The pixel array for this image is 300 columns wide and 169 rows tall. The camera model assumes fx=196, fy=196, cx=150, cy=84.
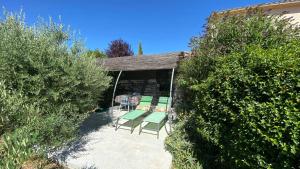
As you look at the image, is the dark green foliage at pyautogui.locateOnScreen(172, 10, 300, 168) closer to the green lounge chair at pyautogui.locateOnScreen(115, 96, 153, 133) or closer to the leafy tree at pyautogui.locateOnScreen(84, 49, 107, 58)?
the green lounge chair at pyautogui.locateOnScreen(115, 96, 153, 133)

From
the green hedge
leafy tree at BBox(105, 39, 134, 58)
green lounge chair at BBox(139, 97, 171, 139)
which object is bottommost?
green lounge chair at BBox(139, 97, 171, 139)

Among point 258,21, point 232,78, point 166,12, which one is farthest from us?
point 166,12

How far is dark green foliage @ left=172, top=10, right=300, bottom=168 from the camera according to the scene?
299 centimetres

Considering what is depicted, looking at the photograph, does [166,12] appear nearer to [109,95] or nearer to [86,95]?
[109,95]

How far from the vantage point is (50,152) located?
5.31 meters

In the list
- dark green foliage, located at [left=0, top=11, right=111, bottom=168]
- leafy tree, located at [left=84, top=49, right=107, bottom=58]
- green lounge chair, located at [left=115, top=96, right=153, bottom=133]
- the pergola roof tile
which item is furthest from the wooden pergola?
dark green foliage, located at [left=0, top=11, right=111, bottom=168]

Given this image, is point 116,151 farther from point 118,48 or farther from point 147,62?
point 118,48

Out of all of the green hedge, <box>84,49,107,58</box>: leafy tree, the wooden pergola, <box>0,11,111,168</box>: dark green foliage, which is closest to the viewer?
the green hedge

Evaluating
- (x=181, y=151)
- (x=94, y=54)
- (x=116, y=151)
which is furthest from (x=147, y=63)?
(x=181, y=151)

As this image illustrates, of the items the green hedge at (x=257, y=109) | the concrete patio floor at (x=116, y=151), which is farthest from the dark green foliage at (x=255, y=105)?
the concrete patio floor at (x=116, y=151)

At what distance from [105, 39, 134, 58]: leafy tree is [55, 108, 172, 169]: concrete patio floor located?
21608 millimetres

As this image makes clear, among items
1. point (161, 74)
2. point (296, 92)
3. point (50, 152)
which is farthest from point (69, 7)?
point (296, 92)

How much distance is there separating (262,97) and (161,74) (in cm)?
1070

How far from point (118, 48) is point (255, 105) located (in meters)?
26.6
